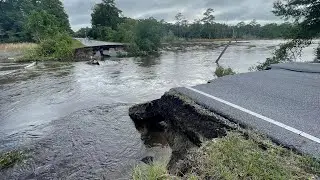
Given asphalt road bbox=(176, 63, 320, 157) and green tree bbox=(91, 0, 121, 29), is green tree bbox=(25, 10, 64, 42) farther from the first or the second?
asphalt road bbox=(176, 63, 320, 157)

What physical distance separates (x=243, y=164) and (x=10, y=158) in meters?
4.88

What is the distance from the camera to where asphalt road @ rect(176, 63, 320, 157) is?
3.49m

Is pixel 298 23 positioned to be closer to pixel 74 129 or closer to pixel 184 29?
pixel 74 129

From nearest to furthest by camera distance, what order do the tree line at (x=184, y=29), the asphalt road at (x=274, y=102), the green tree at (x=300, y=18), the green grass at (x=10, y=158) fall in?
the asphalt road at (x=274, y=102) < the green grass at (x=10, y=158) < the green tree at (x=300, y=18) < the tree line at (x=184, y=29)

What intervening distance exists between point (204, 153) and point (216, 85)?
3.86 meters

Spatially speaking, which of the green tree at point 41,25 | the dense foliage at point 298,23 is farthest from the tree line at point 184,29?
the dense foliage at point 298,23

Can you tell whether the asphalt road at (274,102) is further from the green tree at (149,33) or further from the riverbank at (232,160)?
the green tree at (149,33)

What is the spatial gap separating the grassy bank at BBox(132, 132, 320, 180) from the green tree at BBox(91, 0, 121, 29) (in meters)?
67.1

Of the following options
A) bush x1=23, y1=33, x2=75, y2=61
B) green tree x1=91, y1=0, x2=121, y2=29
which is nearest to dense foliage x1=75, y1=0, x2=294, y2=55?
green tree x1=91, y1=0, x2=121, y2=29

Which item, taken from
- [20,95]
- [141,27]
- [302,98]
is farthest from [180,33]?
[302,98]

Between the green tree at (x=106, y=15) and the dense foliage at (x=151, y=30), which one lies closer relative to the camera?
the dense foliage at (x=151, y=30)

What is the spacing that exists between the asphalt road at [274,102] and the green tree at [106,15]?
63.6 m

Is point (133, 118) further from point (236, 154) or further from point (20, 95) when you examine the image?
point (20, 95)

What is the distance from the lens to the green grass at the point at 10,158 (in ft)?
17.7
